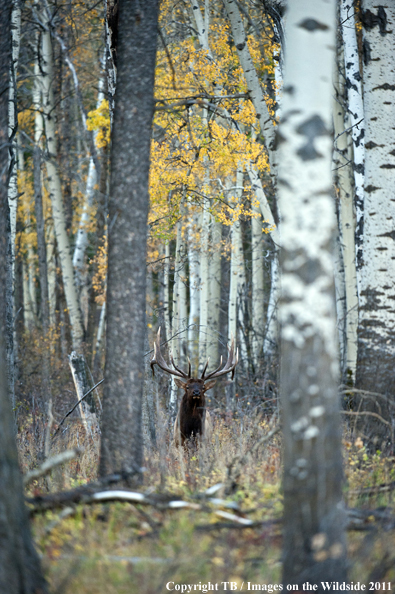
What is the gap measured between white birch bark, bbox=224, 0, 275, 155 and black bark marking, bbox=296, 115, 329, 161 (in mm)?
4614

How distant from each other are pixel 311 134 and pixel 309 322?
3.72 ft

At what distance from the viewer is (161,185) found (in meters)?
10.3

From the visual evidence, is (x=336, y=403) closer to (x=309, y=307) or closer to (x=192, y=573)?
(x=309, y=307)

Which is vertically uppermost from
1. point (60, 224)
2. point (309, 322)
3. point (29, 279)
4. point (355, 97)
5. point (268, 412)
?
point (355, 97)

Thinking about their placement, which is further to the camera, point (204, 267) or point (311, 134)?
point (204, 267)

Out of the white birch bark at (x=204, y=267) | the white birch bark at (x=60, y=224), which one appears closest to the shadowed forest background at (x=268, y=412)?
the white birch bark at (x=204, y=267)

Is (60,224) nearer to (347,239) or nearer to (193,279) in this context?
(193,279)

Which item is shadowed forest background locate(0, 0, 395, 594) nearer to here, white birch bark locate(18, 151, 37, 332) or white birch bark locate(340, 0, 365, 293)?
white birch bark locate(340, 0, 365, 293)

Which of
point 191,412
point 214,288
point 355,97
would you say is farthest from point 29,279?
point 355,97

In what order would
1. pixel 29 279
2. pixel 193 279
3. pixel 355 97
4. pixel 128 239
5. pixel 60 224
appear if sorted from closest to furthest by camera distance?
1. pixel 128 239
2. pixel 355 97
3. pixel 60 224
4. pixel 193 279
5. pixel 29 279

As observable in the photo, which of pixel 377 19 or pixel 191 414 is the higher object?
pixel 377 19

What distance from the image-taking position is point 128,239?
463 cm

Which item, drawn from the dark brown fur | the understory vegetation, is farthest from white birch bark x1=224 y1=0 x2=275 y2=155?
the understory vegetation

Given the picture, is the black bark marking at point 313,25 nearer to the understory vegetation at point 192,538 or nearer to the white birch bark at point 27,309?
the understory vegetation at point 192,538
